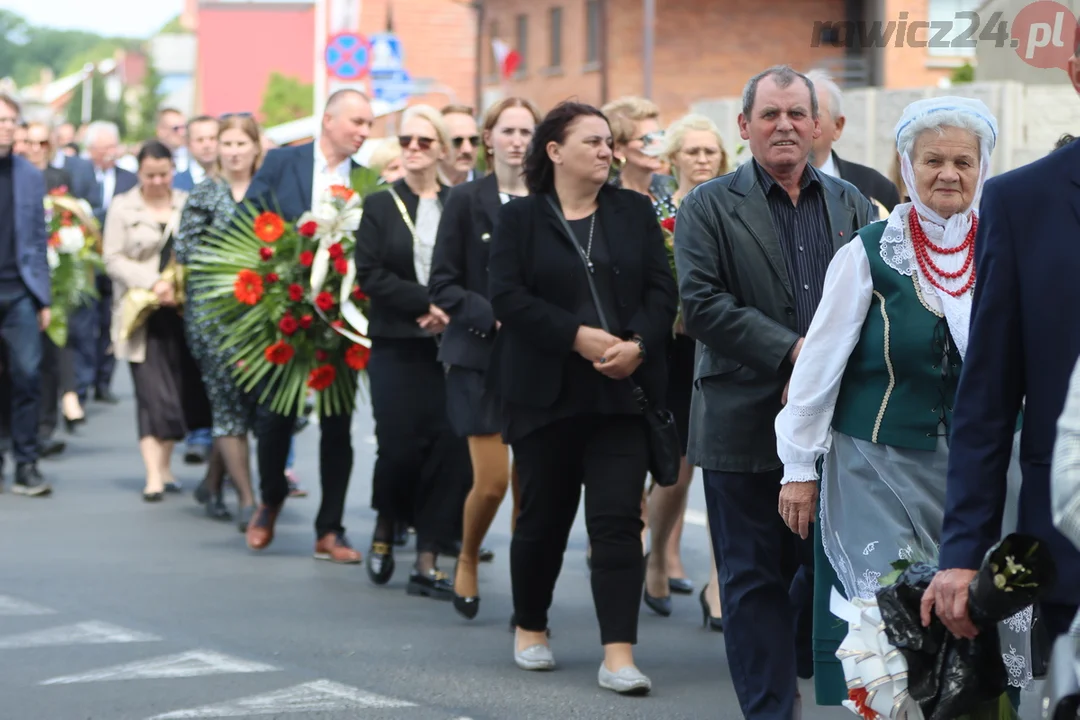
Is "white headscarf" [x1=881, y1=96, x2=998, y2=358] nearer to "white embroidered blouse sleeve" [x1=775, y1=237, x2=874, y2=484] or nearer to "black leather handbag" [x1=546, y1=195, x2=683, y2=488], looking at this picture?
"white embroidered blouse sleeve" [x1=775, y1=237, x2=874, y2=484]

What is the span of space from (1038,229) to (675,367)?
4.83m

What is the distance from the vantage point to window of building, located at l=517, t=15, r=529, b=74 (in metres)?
62.6

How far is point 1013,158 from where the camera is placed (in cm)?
1986

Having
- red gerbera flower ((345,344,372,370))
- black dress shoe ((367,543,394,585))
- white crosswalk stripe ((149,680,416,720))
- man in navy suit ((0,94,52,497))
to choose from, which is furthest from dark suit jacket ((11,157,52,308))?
white crosswalk stripe ((149,680,416,720))

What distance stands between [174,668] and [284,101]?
67.1m

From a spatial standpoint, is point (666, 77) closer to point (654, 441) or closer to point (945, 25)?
point (945, 25)

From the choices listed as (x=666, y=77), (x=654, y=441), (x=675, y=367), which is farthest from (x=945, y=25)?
(x=666, y=77)

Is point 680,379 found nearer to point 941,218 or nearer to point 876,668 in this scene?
point 941,218

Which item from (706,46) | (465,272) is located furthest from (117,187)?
(706,46)

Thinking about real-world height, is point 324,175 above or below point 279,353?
above

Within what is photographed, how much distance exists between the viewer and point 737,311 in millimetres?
5609

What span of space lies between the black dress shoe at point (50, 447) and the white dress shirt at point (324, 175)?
4939 millimetres

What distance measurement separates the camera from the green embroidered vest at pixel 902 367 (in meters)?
4.77

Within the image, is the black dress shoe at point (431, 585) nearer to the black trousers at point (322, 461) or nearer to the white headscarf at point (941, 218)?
the black trousers at point (322, 461)
